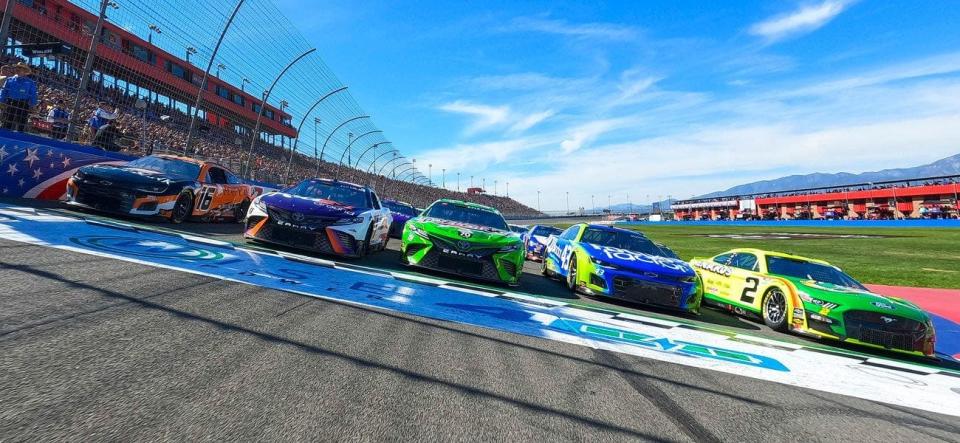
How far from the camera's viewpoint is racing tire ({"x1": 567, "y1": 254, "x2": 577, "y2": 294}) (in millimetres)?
7762

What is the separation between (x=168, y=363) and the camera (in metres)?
2.48

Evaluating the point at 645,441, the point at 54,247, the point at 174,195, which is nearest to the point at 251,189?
the point at 174,195

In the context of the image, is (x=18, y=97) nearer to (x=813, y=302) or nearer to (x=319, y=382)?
(x=319, y=382)

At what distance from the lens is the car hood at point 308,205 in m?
7.02

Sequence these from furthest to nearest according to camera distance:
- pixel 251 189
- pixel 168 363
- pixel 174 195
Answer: pixel 251 189 → pixel 174 195 → pixel 168 363

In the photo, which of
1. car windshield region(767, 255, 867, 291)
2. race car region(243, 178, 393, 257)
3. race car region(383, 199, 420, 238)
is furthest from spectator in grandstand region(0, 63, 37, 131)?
car windshield region(767, 255, 867, 291)

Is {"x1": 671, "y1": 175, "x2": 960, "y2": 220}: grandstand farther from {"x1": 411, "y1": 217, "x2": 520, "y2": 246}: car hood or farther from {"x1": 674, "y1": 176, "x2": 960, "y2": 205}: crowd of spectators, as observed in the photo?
{"x1": 411, "y1": 217, "x2": 520, "y2": 246}: car hood

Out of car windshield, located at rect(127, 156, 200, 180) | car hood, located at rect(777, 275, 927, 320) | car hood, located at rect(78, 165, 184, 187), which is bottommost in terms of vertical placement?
car hood, located at rect(777, 275, 927, 320)

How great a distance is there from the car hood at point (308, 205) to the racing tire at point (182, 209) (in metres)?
2.35

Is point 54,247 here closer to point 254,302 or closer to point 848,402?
point 254,302

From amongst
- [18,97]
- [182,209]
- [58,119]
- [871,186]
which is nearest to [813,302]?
[182,209]

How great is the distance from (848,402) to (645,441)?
2.21m

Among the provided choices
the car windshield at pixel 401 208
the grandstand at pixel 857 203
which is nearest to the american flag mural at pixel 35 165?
the car windshield at pixel 401 208

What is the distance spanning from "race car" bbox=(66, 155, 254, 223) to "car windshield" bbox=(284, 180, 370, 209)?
220 cm
